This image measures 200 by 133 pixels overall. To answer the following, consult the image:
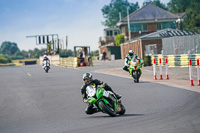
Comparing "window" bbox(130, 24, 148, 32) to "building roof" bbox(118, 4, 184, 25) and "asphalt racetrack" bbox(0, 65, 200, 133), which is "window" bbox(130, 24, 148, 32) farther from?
"asphalt racetrack" bbox(0, 65, 200, 133)

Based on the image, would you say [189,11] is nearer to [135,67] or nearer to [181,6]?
[181,6]

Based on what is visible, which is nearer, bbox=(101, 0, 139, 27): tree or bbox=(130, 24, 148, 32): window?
bbox=(130, 24, 148, 32): window

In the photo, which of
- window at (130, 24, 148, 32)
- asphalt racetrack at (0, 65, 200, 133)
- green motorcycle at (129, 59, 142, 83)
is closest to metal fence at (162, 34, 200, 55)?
green motorcycle at (129, 59, 142, 83)

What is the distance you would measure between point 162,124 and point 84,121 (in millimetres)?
2096

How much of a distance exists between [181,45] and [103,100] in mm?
24554

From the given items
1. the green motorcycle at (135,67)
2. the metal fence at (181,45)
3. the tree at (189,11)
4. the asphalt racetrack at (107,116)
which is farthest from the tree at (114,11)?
the asphalt racetrack at (107,116)

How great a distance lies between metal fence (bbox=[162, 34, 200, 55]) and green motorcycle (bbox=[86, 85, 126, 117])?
2122cm

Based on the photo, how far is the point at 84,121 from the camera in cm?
930

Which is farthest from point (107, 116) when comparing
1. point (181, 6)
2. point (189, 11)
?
point (181, 6)

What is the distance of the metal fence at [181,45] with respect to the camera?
101ft

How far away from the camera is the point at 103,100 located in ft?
31.2

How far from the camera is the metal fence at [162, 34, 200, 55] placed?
30669 millimetres

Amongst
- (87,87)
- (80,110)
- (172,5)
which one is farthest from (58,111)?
(172,5)

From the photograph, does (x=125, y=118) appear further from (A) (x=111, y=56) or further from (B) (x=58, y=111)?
→ (A) (x=111, y=56)
